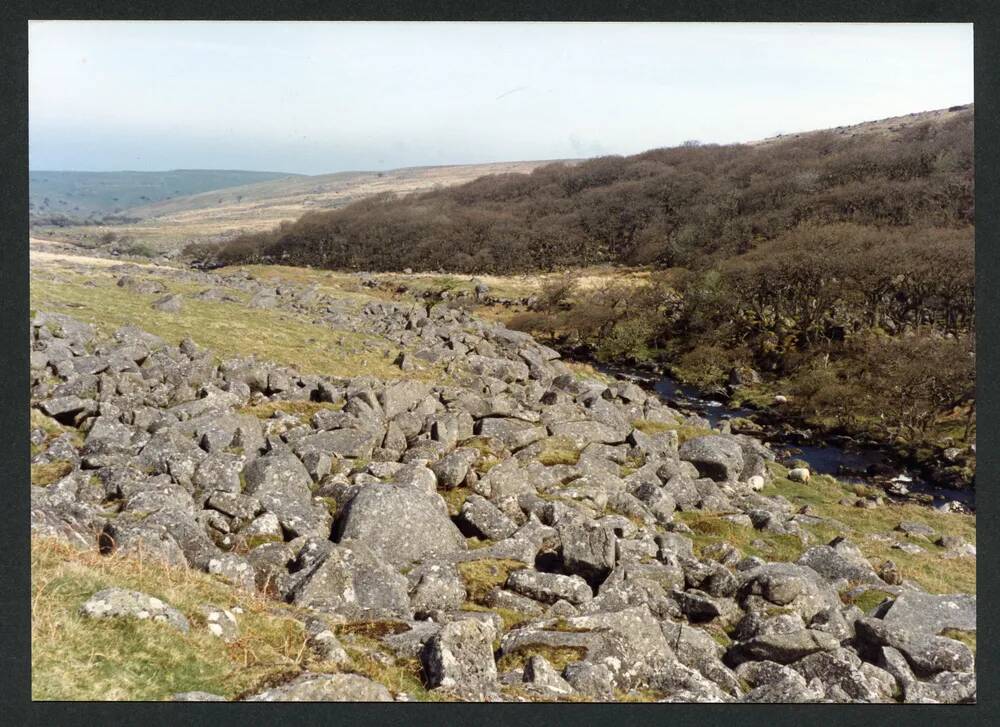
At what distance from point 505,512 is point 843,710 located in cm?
722

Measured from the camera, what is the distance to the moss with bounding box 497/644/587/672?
9.45m

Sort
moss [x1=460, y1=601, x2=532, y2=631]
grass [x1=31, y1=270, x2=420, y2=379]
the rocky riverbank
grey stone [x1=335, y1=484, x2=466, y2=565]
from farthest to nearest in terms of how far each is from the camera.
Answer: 1. grass [x1=31, y1=270, x2=420, y2=379]
2. grey stone [x1=335, y1=484, x2=466, y2=565]
3. moss [x1=460, y1=601, x2=532, y2=631]
4. the rocky riverbank

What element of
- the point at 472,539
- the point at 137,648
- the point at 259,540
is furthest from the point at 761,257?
the point at 137,648

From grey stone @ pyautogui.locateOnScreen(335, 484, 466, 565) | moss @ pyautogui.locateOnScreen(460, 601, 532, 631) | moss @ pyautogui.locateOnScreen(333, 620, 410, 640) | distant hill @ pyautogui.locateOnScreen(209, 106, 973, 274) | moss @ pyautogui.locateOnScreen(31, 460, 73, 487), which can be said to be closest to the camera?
moss @ pyautogui.locateOnScreen(333, 620, 410, 640)

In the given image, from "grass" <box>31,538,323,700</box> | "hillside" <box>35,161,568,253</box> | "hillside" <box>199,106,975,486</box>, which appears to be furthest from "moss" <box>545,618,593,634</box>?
"hillside" <box>35,161,568,253</box>

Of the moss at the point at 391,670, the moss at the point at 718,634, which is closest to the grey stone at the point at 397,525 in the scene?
the moss at the point at 391,670

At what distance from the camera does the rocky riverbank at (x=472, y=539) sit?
30.9 ft

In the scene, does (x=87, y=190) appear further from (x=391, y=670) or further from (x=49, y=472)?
(x=391, y=670)

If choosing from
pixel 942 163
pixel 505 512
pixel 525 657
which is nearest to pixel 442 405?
pixel 505 512

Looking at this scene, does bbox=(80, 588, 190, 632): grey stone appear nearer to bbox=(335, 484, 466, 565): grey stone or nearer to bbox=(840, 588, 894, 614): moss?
bbox=(335, 484, 466, 565): grey stone

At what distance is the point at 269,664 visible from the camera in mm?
8203

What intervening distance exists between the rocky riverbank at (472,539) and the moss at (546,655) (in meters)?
0.03

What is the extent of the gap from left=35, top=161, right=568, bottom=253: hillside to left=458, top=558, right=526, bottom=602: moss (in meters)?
46.2

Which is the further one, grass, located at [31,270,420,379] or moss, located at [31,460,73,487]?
grass, located at [31,270,420,379]
